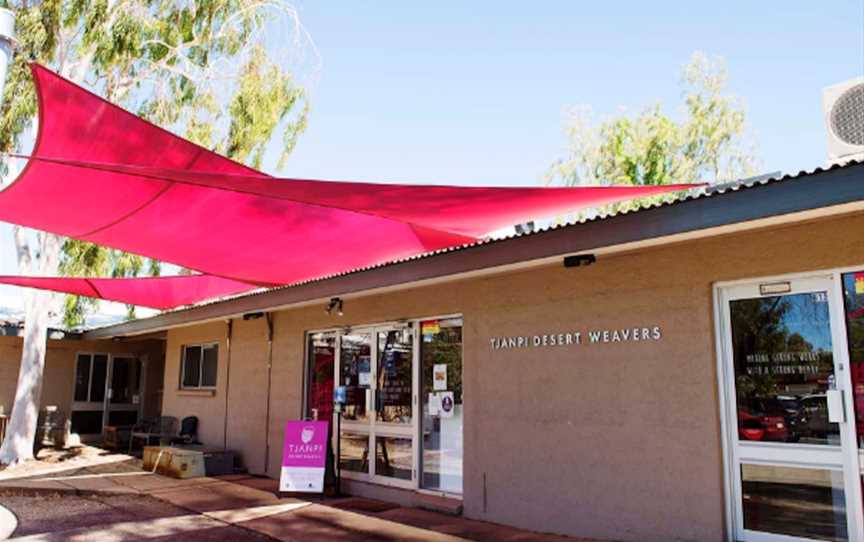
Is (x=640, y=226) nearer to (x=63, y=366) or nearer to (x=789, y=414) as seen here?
(x=789, y=414)

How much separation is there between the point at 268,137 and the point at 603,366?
993cm

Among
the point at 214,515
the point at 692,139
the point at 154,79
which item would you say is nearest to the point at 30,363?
the point at 154,79

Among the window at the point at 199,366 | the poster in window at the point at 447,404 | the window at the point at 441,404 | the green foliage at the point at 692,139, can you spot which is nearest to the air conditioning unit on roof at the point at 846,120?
the window at the point at 441,404

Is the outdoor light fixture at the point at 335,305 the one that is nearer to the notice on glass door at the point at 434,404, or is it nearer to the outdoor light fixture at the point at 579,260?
the notice on glass door at the point at 434,404

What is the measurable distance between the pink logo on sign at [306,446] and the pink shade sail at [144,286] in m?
1.90

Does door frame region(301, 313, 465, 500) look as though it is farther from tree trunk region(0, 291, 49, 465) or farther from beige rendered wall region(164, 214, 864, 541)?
tree trunk region(0, 291, 49, 465)

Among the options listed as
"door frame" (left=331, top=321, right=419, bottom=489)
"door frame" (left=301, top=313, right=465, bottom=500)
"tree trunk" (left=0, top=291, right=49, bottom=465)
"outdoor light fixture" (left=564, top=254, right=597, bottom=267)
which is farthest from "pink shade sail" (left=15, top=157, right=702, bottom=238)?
"tree trunk" (left=0, top=291, right=49, bottom=465)

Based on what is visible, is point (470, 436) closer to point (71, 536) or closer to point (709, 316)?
point (709, 316)

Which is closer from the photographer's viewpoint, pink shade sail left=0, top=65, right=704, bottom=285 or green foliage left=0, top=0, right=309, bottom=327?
pink shade sail left=0, top=65, right=704, bottom=285

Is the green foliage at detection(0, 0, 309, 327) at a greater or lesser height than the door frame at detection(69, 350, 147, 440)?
greater

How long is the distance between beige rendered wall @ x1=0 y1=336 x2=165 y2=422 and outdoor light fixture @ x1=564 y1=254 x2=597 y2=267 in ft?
42.7

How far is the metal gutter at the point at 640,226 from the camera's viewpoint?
405 centimetres

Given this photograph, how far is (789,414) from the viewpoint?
4773 millimetres

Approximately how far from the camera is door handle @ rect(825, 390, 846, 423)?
4.48 m
